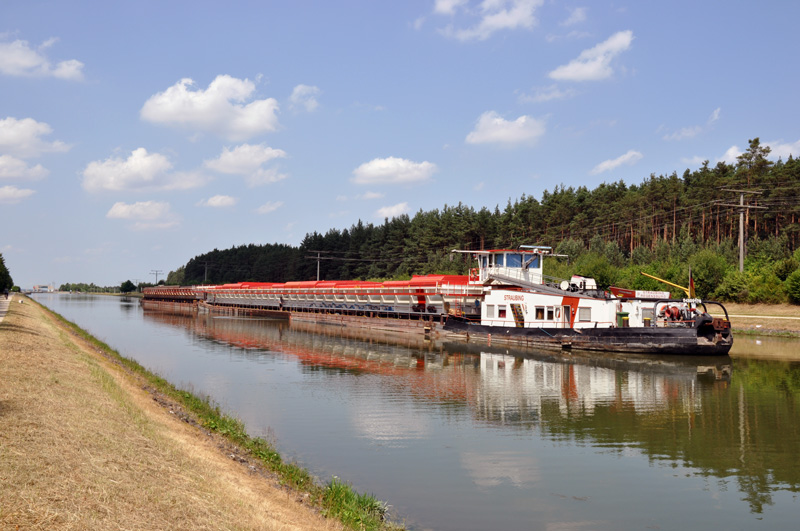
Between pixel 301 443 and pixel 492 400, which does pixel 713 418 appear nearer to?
pixel 492 400

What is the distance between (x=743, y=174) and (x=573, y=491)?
82430 millimetres

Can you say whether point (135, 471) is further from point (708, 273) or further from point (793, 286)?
point (708, 273)

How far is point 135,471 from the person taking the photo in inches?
436

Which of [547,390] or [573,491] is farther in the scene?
[547,390]

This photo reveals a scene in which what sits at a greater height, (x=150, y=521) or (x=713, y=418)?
(x=150, y=521)

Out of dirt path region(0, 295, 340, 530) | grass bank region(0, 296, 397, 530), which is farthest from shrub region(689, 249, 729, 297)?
dirt path region(0, 295, 340, 530)

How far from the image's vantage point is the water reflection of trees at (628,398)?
679 inches

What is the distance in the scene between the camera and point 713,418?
21766mm

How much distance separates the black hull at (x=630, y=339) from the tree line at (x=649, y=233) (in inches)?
653

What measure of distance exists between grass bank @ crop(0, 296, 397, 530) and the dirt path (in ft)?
0.06

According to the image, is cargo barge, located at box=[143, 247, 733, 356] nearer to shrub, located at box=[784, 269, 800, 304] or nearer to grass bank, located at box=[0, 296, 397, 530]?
shrub, located at box=[784, 269, 800, 304]

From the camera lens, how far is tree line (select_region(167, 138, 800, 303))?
6631 cm

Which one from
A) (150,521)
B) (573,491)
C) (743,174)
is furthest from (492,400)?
(743,174)

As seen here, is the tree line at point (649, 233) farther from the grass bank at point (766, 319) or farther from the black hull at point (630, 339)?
the black hull at point (630, 339)
